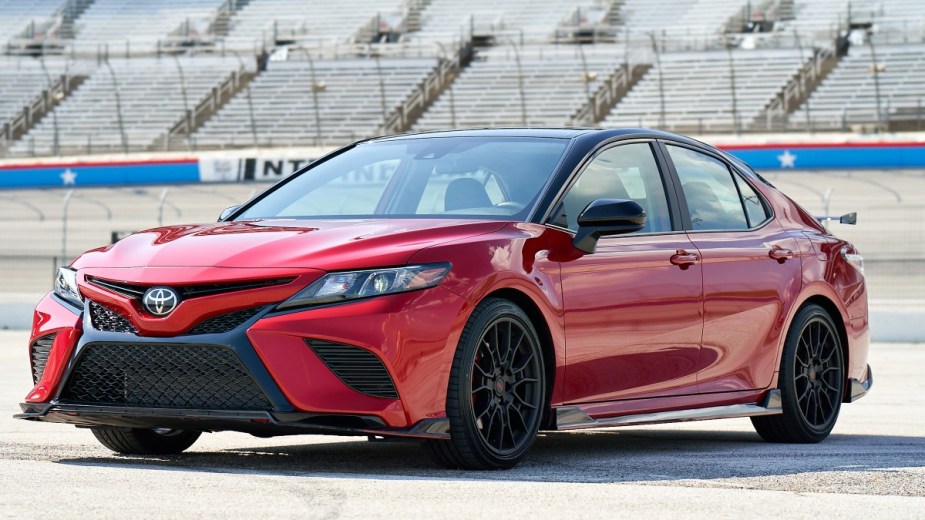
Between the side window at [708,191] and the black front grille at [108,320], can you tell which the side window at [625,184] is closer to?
the side window at [708,191]

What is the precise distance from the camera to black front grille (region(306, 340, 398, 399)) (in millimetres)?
5516

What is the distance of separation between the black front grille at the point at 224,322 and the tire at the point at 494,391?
0.76 m

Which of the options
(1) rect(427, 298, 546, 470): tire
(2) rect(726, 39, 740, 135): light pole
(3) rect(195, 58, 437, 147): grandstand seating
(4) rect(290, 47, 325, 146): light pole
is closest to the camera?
(1) rect(427, 298, 546, 470): tire

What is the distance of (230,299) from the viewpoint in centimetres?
555

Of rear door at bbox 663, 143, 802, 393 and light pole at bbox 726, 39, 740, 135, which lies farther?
light pole at bbox 726, 39, 740, 135

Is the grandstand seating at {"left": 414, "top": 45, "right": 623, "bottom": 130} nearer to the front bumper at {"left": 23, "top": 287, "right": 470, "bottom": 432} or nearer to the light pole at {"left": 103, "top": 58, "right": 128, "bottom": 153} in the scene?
the light pole at {"left": 103, "top": 58, "right": 128, "bottom": 153}

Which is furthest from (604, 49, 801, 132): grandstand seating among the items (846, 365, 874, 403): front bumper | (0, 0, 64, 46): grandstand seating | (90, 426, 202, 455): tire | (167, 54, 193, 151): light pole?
(90, 426, 202, 455): tire

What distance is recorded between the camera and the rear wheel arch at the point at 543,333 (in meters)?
6.05

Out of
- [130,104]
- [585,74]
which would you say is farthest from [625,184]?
[130,104]

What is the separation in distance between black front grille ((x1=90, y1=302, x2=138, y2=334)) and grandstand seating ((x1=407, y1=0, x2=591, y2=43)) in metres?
39.8

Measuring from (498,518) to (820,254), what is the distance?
3.80 metres

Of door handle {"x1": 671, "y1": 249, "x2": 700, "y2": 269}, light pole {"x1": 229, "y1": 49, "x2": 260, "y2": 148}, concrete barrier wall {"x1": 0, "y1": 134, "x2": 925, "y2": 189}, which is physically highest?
door handle {"x1": 671, "y1": 249, "x2": 700, "y2": 269}

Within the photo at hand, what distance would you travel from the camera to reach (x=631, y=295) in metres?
6.57

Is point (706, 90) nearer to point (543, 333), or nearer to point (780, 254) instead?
point (780, 254)
